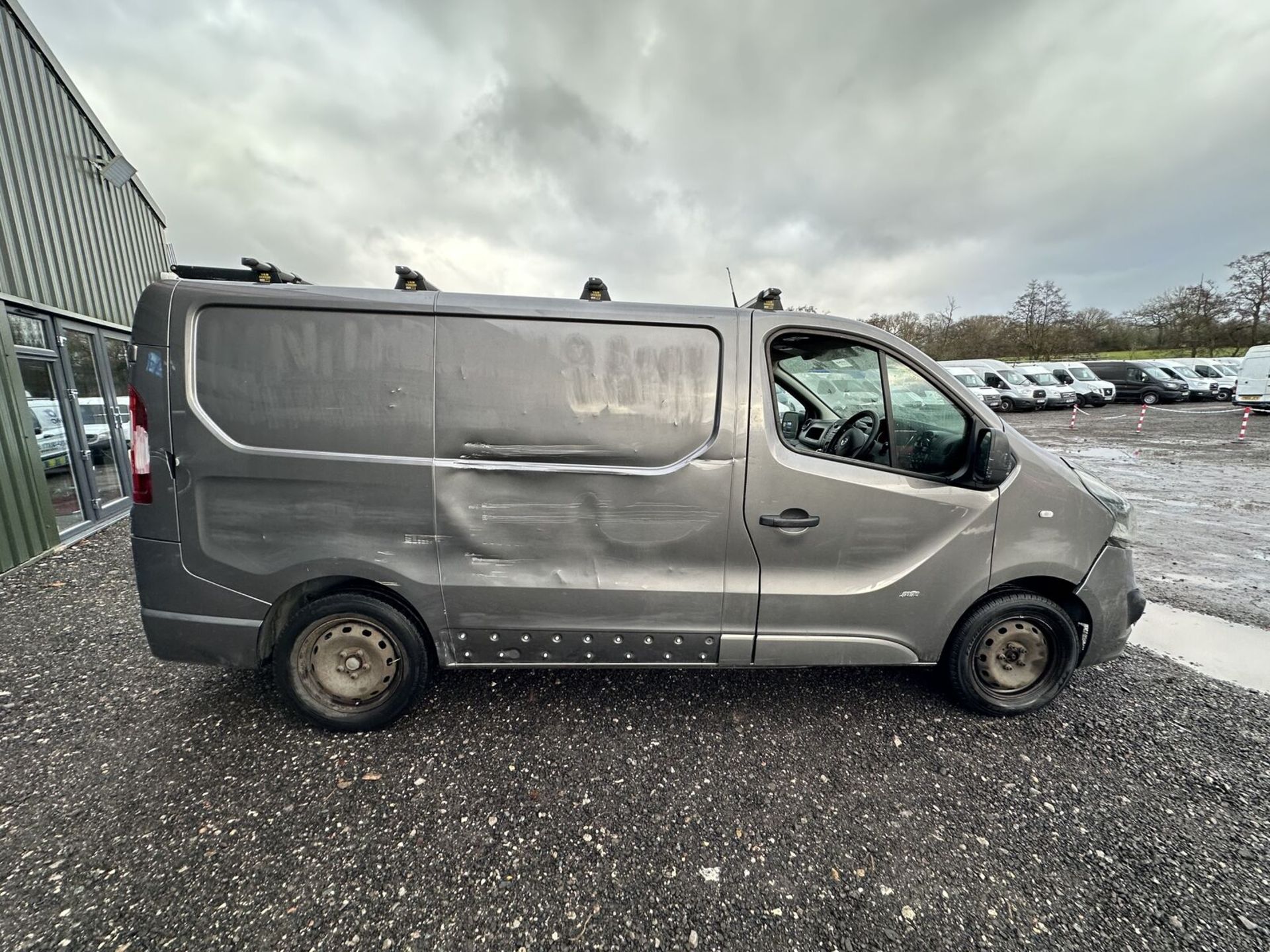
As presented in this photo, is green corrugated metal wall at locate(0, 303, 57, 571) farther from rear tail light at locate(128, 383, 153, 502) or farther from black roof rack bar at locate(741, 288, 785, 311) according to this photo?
black roof rack bar at locate(741, 288, 785, 311)

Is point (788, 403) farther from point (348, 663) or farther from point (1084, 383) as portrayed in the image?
point (1084, 383)

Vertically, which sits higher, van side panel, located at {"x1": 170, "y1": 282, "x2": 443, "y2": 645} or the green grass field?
the green grass field

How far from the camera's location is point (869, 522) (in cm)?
247

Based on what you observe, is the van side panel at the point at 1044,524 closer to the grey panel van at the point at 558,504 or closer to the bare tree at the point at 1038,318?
the grey panel van at the point at 558,504

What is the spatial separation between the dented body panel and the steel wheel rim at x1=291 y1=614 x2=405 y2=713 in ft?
0.64

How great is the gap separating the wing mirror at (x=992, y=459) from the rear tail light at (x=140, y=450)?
3825 millimetres

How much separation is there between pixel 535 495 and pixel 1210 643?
4.62 meters

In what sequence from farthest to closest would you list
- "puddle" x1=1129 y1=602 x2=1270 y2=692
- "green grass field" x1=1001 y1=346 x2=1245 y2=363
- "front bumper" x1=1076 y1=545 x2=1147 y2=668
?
"green grass field" x1=1001 y1=346 x2=1245 y2=363 → "puddle" x1=1129 y1=602 x2=1270 y2=692 → "front bumper" x1=1076 y1=545 x2=1147 y2=668

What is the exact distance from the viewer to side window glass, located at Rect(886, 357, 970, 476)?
257 centimetres

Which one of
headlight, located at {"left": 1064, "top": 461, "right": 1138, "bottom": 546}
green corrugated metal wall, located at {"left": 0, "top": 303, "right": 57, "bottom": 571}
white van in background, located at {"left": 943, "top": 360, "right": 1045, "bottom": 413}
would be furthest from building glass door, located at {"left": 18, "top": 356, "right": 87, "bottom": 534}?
white van in background, located at {"left": 943, "top": 360, "right": 1045, "bottom": 413}

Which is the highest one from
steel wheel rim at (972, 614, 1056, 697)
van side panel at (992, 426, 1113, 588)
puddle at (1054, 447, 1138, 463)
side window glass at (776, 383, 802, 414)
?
side window glass at (776, 383, 802, 414)

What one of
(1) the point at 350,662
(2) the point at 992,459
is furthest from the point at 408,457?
(2) the point at 992,459

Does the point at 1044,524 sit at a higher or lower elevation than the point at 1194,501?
higher

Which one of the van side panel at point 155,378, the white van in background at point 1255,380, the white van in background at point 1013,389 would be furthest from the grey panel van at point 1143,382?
the van side panel at point 155,378
